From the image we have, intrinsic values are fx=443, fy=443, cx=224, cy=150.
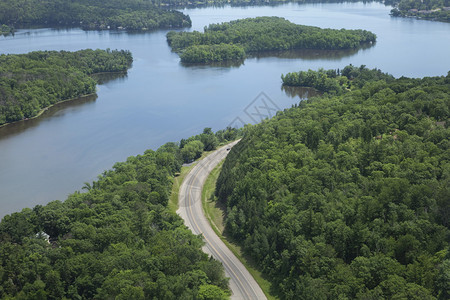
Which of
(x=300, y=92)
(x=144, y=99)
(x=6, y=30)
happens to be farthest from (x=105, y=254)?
(x=6, y=30)

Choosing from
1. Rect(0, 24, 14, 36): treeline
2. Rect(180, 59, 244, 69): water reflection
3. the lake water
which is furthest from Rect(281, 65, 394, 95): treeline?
Rect(0, 24, 14, 36): treeline

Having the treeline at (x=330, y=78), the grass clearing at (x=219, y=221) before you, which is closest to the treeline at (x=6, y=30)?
the treeline at (x=330, y=78)

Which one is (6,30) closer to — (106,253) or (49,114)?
(49,114)

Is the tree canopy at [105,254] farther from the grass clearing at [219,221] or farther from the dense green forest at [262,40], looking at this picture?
the dense green forest at [262,40]

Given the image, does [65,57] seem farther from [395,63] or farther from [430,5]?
[430,5]

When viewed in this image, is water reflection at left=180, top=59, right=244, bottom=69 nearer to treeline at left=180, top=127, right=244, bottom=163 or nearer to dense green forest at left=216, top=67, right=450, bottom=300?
treeline at left=180, top=127, right=244, bottom=163
